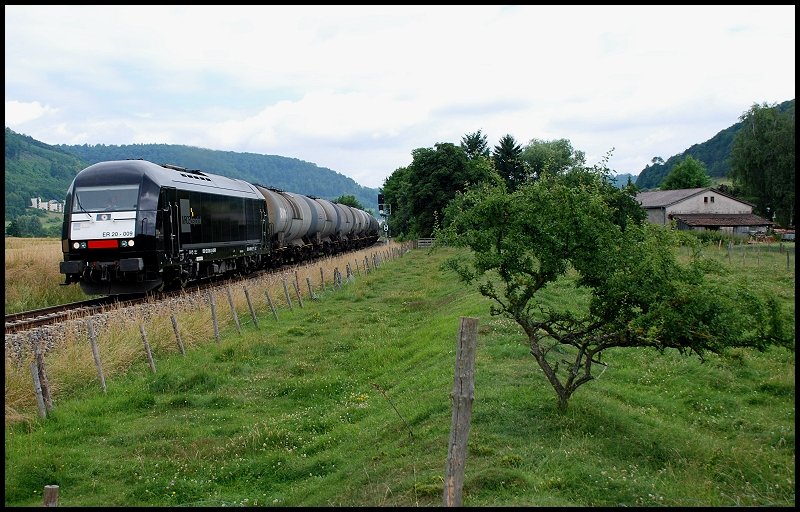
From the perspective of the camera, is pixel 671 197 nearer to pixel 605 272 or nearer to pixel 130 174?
pixel 130 174

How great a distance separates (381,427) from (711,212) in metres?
74.4

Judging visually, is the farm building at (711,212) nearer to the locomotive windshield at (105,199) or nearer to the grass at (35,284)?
the grass at (35,284)

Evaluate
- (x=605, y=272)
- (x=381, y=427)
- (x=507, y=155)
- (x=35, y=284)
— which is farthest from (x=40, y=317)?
(x=507, y=155)

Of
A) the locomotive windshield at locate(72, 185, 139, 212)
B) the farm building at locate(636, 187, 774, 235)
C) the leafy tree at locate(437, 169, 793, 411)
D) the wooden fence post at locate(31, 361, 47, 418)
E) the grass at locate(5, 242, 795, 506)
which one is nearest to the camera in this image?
the grass at locate(5, 242, 795, 506)

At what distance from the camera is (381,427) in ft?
34.3

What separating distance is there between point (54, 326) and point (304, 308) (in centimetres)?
975

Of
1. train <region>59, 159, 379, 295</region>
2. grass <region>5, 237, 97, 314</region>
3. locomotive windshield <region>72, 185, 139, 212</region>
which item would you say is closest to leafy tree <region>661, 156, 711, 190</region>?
train <region>59, 159, 379, 295</region>

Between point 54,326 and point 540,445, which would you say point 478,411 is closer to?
point 540,445

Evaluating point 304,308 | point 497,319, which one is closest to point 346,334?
point 497,319

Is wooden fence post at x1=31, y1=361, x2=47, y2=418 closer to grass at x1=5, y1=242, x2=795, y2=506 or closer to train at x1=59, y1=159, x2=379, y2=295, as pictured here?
grass at x1=5, y1=242, x2=795, y2=506

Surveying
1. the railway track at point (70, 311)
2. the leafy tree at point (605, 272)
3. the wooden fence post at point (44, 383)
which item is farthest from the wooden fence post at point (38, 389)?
the leafy tree at point (605, 272)

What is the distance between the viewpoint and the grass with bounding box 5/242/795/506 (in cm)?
782

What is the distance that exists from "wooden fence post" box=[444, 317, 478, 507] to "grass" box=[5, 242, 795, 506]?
2.82 ft

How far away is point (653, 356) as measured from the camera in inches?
619
